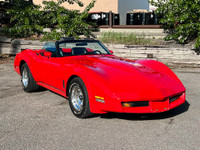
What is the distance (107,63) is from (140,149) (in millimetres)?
1931

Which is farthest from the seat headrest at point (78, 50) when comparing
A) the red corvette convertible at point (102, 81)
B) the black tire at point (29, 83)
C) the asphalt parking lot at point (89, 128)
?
the black tire at point (29, 83)

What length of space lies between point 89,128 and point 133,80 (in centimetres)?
102

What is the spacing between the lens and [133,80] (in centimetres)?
427

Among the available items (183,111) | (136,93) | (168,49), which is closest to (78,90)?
(136,93)

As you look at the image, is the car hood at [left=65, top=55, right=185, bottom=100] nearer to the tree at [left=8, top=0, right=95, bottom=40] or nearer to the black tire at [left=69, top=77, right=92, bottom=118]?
the black tire at [left=69, top=77, right=92, bottom=118]


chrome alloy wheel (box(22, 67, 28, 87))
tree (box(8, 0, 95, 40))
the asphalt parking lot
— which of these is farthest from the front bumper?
tree (box(8, 0, 95, 40))

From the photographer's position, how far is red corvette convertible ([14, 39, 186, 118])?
157 inches

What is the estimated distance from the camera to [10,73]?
352 inches

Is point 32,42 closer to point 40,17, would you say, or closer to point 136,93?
point 40,17

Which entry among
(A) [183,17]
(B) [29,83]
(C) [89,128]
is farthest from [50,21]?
(C) [89,128]

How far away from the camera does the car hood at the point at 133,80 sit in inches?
157

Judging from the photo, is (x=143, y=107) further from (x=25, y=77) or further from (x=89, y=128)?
(x=25, y=77)

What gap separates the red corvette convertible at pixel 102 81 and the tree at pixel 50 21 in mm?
6544

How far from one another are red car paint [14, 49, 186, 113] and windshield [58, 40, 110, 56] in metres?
0.11
